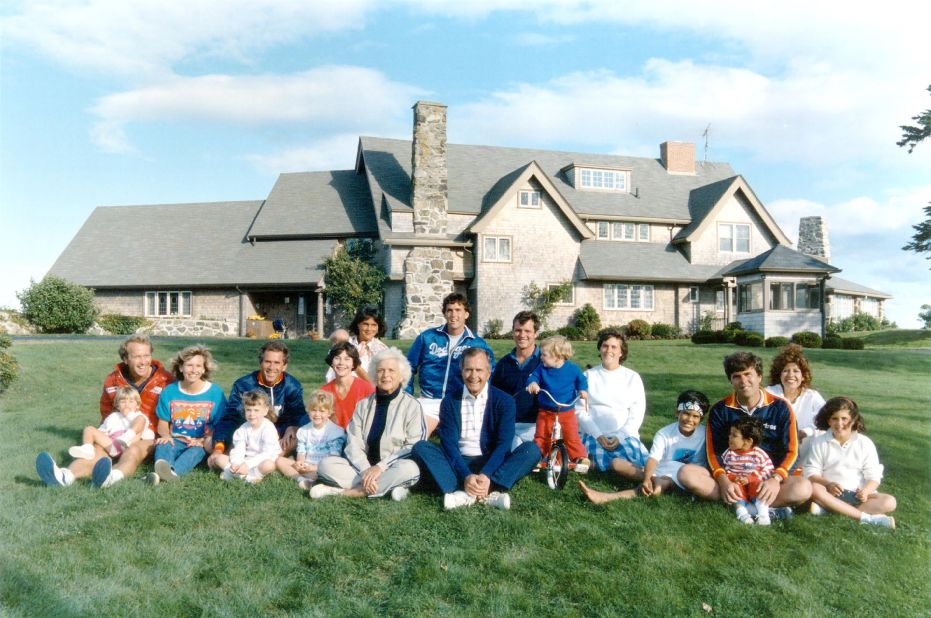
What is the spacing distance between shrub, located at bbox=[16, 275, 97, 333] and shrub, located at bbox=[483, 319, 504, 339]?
51.3ft

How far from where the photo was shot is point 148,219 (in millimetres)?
34562

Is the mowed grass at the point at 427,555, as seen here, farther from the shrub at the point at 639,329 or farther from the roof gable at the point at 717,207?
the roof gable at the point at 717,207

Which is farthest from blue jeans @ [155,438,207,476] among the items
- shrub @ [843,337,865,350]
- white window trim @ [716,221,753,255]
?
white window trim @ [716,221,753,255]

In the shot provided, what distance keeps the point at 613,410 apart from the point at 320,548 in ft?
11.6

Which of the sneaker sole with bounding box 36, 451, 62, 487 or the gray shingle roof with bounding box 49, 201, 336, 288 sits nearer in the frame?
the sneaker sole with bounding box 36, 451, 62, 487

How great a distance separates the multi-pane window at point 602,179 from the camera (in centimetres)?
3262

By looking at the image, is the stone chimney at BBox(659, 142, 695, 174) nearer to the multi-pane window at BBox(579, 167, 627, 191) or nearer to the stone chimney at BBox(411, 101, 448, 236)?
the multi-pane window at BBox(579, 167, 627, 191)

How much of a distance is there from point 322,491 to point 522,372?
7.94 ft

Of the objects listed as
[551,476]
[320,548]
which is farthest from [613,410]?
[320,548]

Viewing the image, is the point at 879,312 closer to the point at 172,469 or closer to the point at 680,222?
the point at 680,222

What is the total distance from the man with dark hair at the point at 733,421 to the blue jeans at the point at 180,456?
4571mm

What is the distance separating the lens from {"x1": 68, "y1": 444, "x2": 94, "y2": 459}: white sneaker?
6828 millimetres

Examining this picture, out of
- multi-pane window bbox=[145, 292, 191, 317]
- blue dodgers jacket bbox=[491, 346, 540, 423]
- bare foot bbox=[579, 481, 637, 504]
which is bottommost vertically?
bare foot bbox=[579, 481, 637, 504]

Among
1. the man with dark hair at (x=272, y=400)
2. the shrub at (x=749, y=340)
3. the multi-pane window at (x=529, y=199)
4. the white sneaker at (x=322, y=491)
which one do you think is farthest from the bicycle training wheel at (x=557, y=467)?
the multi-pane window at (x=529, y=199)
